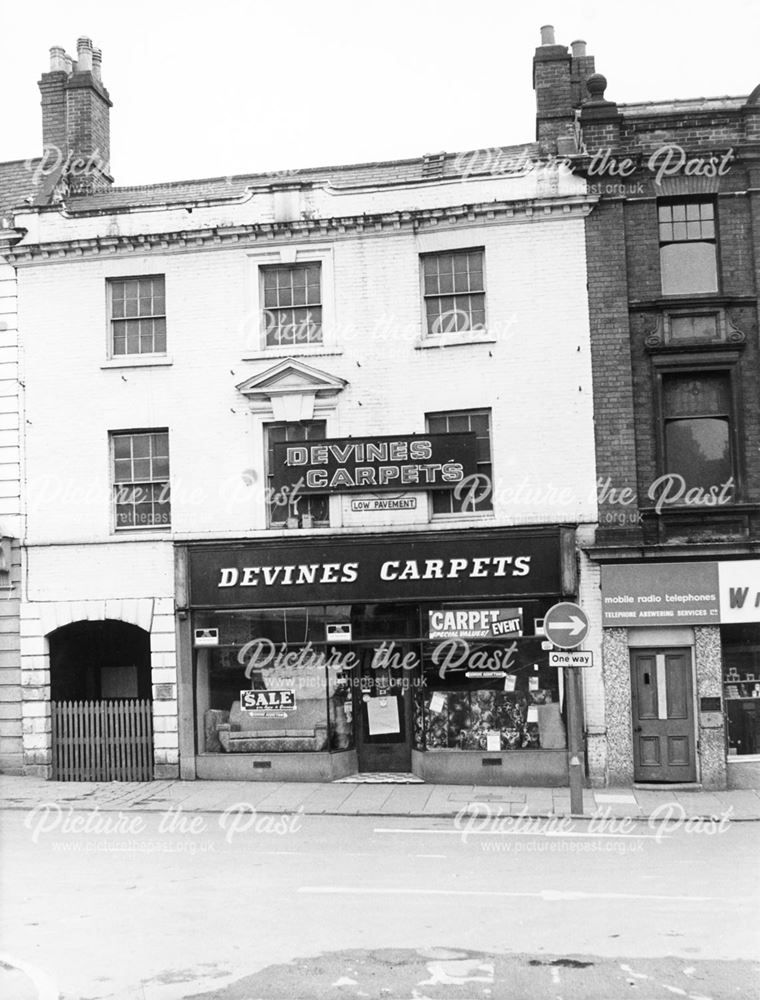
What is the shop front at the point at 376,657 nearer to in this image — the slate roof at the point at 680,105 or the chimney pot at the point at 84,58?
the slate roof at the point at 680,105

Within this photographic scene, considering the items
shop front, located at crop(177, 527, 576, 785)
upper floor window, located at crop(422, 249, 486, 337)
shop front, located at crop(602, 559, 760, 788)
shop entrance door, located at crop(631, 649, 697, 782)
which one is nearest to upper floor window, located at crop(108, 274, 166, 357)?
shop front, located at crop(177, 527, 576, 785)

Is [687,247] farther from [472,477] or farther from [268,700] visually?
[268,700]

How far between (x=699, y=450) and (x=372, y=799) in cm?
805

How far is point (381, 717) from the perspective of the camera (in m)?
19.9

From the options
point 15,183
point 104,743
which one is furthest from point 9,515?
point 15,183

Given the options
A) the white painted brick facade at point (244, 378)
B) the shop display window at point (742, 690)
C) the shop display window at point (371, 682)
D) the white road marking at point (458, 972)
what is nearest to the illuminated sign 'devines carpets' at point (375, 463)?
the white painted brick facade at point (244, 378)

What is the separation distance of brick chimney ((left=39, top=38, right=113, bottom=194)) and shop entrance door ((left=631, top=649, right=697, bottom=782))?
14.9 m

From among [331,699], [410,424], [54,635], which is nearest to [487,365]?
[410,424]

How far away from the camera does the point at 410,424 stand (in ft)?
65.1

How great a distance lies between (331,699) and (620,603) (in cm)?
528

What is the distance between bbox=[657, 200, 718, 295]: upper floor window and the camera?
19438 millimetres

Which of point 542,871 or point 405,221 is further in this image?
point 405,221

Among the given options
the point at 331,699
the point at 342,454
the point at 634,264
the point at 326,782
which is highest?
the point at 634,264

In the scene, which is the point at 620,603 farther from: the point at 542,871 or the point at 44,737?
the point at 44,737
